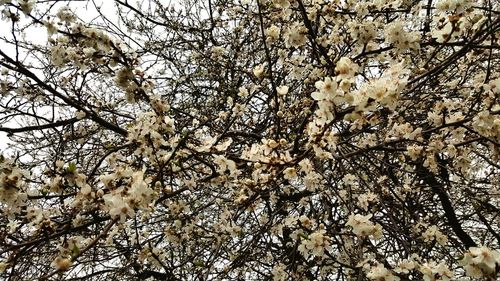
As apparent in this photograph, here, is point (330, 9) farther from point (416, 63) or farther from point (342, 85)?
point (342, 85)

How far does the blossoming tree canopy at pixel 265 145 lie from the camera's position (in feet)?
6.86

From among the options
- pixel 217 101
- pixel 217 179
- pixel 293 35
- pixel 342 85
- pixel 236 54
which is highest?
pixel 236 54

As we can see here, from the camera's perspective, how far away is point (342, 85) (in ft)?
5.89

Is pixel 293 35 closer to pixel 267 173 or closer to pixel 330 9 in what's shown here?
pixel 330 9

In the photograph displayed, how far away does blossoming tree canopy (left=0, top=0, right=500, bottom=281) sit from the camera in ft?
6.86

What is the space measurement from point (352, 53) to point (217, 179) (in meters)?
1.56

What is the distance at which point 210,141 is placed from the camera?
2344mm

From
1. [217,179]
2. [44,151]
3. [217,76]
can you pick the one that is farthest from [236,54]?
[217,179]

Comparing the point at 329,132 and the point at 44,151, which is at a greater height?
the point at 44,151

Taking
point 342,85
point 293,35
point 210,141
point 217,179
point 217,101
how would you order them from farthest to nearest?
point 217,101
point 293,35
point 217,179
point 210,141
point 342,85

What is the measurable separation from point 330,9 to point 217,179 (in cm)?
155

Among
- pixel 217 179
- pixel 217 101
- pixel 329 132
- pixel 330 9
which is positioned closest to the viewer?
pixel 329 132

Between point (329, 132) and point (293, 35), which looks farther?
point (293, 35)

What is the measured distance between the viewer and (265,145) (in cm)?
236
